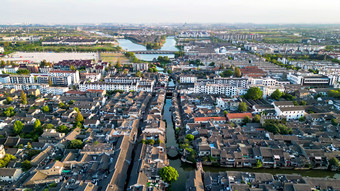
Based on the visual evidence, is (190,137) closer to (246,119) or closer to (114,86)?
(246,119)

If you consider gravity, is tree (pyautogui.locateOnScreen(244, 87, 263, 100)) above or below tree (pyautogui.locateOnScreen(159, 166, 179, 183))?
above

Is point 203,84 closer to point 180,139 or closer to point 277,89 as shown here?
point 277,89

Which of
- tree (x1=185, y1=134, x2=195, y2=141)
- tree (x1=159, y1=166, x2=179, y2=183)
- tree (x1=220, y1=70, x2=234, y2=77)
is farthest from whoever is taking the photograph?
tree (x1=220, y1=70, x2=234, y2=77)

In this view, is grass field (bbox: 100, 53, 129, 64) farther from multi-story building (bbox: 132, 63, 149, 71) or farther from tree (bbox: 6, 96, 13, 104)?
tree (bbox: 6, 96, 13, 104)

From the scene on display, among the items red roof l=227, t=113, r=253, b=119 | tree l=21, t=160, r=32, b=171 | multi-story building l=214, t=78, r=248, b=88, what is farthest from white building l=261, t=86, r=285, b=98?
tree l=21, t=160, r=32, b=171

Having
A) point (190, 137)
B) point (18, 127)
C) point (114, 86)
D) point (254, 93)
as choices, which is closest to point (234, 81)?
point (254, 93)

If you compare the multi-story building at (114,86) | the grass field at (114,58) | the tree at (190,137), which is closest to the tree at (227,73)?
the multi-story building at (114,86)

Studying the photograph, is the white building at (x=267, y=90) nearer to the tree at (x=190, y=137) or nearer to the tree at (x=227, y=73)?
the tree at (x=227, y=73)

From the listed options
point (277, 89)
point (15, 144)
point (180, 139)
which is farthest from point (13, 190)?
point (277, 89)
